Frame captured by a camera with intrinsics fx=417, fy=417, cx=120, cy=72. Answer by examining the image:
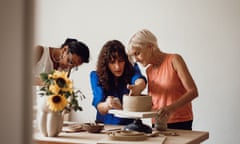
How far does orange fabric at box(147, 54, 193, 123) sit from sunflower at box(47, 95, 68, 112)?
0.54m

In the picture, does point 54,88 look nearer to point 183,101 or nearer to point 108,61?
point 108,61

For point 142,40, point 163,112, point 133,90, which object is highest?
point 142,40

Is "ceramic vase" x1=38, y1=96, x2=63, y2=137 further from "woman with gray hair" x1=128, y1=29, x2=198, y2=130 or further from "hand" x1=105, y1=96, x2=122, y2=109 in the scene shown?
"woman with gray hair" x1=128, y1=29, x2=198, y2=130

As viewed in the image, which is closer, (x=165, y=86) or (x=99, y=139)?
(x=99, y=139)

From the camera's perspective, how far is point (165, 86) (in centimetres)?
223

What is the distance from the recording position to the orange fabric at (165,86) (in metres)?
2.21

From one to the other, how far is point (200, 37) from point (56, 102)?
171 cm

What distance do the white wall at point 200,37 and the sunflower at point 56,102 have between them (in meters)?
1.62

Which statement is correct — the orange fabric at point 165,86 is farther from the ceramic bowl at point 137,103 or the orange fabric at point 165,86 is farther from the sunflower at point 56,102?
the sunflower at point 56,102
